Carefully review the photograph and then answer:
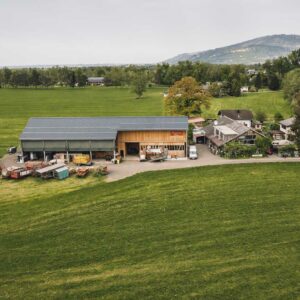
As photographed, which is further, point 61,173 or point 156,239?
point 61,173

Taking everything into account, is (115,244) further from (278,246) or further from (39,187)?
(39,187)

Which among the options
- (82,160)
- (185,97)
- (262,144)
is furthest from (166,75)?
(82,160)

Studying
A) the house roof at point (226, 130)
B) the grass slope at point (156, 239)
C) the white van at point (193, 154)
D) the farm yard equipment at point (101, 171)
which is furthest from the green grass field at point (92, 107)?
the grass slope at point (156, 239)

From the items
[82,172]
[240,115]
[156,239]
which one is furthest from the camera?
[240,115]

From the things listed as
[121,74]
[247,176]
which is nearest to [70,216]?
[247,176]

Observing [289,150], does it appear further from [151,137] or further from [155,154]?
[151,137]

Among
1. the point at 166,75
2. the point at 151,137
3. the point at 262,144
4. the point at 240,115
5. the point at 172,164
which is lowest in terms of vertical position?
the point at 172,164

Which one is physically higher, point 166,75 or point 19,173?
point 166,75

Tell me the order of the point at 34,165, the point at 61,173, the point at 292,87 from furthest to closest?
the point at 292,87 → the point at 34,165 → the point at 61,173
